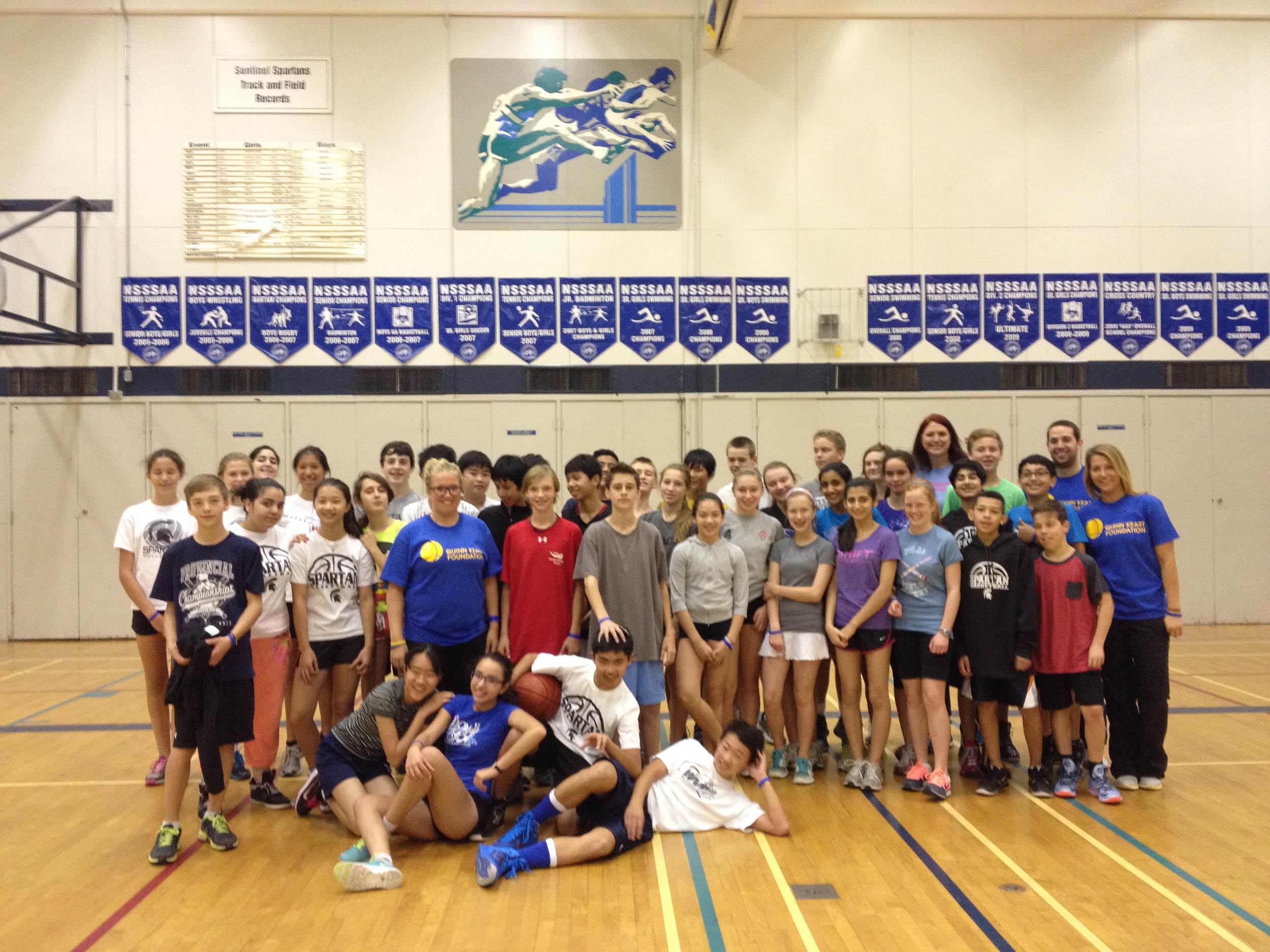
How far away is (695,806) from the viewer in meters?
4.26

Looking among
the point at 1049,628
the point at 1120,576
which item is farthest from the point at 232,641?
the point at 1120,576

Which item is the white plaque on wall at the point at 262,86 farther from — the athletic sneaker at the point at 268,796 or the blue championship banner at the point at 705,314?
the athletic sneaker at the point at 268,796

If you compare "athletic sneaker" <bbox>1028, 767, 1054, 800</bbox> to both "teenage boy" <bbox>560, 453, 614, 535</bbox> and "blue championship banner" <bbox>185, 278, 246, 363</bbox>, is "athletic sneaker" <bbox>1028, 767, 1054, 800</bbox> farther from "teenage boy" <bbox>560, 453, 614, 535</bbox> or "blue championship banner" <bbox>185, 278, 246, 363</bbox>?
"blue championship banner" <bbox>185, 278, 246, 363</bbox>

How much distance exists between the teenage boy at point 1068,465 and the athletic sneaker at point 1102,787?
150cm

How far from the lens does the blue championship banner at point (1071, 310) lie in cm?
1071

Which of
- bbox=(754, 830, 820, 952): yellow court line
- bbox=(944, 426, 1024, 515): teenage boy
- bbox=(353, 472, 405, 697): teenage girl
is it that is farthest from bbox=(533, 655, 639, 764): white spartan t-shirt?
bbox=(944, 426, 1024, 515): teenage boy

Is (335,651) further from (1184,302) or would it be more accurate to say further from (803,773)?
(1184,302)

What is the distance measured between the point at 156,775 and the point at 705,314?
7.71m

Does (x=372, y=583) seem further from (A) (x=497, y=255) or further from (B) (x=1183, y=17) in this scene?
(B) (x=1183, y=17)

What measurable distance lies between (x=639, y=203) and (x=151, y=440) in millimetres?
6681

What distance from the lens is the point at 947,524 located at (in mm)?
5176

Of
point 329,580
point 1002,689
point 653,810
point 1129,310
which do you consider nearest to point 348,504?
point 329,580

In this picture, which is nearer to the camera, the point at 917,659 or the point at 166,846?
the point at 166,846

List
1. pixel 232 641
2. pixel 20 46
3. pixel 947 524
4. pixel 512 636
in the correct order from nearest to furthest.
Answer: pixel 232 641 → pixel 512 636 → pixel 947 524 → pixel 20 46
